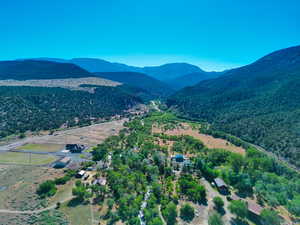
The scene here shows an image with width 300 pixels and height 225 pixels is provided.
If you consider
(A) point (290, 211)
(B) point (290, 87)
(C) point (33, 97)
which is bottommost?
(A) point (290, 211)

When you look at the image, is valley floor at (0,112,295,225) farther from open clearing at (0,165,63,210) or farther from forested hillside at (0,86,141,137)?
forested hillside at (0,86,141,137)

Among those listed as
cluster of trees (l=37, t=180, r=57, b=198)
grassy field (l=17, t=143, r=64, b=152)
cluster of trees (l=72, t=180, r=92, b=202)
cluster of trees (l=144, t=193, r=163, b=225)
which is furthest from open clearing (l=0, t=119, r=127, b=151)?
cluster of trees (l=144, t=193, r=163, b=225)

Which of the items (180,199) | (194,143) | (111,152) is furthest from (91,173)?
(194,143)

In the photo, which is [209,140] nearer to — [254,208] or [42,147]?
[254,208]

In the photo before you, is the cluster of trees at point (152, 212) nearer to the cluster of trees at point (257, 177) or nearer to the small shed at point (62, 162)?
the cluster of trees at point (257, 177)

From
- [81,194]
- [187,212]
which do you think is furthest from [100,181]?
[187,212]

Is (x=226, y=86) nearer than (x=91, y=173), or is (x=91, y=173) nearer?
(x=91, y=173)

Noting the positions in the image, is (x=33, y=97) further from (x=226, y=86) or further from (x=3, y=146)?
(x=226, y=86)
